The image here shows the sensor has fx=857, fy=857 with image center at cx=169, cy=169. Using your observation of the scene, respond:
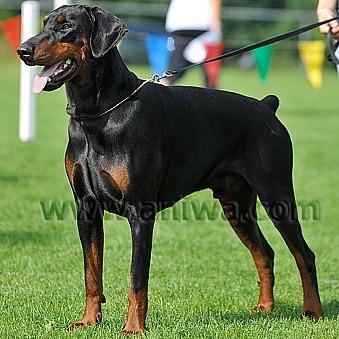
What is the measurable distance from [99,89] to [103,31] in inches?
11.0

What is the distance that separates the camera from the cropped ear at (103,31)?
3.95 meters

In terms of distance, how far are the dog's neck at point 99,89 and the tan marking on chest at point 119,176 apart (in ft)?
0.91

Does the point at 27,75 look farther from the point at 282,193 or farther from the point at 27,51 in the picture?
the point at 27,51

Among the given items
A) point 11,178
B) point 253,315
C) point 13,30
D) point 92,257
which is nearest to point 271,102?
point 253,315

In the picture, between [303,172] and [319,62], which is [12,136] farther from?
[319,62]

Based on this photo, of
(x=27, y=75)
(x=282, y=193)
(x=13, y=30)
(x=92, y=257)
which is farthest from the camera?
(x=13, y=30)

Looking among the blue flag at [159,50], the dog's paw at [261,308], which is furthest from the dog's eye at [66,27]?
the blue flag at [159,50]

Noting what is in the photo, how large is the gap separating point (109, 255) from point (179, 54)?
5.16 m

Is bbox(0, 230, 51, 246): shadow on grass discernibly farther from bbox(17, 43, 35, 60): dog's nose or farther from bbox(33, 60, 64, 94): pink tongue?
bbox(17, 43, 35, 60): dog's nose

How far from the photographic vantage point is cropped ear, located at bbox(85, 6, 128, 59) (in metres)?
3.95

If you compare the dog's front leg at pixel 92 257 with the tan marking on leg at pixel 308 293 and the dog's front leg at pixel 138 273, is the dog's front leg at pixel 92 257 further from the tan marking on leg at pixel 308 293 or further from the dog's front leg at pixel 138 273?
the tan marking on leg at pixel 308 293

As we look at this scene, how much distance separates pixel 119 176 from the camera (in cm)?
399

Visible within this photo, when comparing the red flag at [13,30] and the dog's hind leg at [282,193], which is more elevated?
the red flag at [13,30]

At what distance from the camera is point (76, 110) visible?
4090 mm
